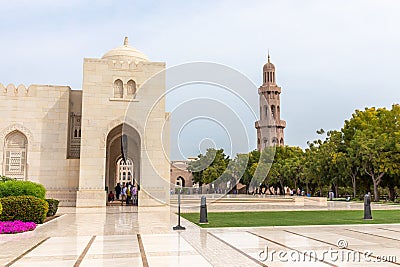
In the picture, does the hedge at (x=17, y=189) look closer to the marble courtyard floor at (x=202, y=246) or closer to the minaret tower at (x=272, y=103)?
the marble courtyard floor at (x=202, y=246)

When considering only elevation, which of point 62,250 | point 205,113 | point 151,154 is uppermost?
point 205,113

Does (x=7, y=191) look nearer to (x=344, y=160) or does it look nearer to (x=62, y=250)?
(x=62, y=250)

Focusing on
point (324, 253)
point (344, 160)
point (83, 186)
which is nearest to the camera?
point (324, 253)

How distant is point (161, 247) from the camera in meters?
8.22

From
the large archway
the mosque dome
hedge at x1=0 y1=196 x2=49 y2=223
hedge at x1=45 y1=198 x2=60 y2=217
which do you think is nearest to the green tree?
the large archway

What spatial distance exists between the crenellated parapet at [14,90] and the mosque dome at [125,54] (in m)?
5.89

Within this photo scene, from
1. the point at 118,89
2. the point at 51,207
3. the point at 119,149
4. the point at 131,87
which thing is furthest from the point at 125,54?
the point at 51,207

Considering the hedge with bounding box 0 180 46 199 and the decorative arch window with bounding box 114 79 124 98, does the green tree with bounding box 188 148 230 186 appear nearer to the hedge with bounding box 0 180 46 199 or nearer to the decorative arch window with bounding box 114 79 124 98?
the decorative arch window with bounding box 114 79 124 98

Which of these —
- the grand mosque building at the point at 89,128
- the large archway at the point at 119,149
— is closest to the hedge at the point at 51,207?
the grand mosque building at the point at 89,128

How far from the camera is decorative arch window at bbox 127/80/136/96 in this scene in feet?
77.2

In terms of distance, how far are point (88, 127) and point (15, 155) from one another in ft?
15.2

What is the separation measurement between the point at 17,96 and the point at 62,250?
17894mm

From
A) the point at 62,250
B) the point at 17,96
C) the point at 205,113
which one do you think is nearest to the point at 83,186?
the point at 17,96

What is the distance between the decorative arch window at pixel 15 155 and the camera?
22797mm
